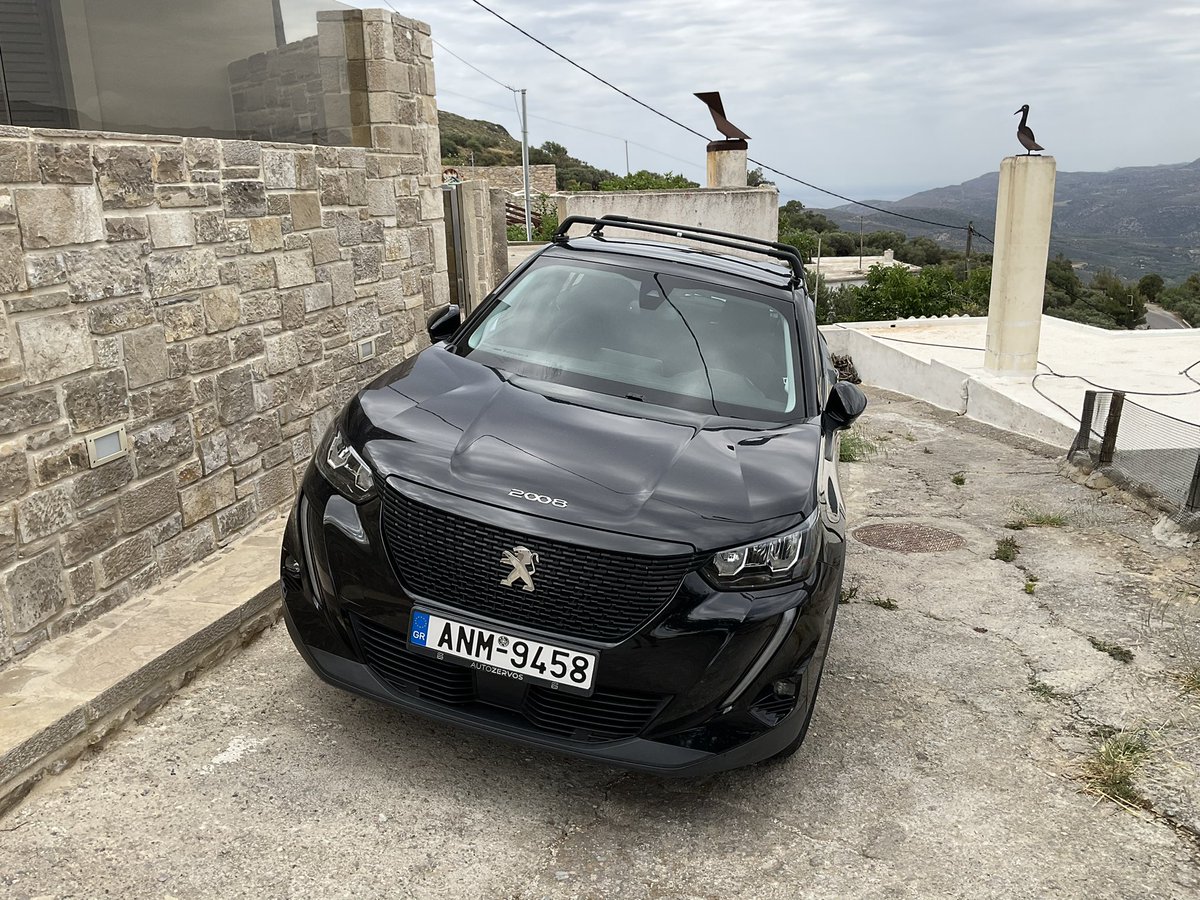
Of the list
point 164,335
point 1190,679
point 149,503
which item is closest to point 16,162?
point 164,335

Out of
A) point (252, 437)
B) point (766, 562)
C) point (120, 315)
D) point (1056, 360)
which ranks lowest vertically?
point (1056, 360)

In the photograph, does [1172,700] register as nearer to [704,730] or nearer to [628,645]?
[704,730]

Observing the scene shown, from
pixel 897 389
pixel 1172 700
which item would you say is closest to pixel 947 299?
pixel 897 389

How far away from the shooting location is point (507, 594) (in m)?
2.95

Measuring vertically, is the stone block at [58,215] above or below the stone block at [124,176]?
below

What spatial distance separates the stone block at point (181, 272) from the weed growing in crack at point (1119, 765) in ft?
13.7

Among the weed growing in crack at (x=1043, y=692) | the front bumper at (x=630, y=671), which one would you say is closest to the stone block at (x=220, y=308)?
the front bumper at (x=630, y=671)

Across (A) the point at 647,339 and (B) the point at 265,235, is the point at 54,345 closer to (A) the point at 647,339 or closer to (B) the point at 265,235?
(B) the point at 265,235

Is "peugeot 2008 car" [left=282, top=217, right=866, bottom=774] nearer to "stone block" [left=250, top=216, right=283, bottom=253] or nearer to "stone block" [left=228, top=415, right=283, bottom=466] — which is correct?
"stone block" [left=228, top=415, right=283, bottom=466]

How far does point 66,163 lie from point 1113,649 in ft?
16.0

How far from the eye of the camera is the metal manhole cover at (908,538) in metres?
6.14

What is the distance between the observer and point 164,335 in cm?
435

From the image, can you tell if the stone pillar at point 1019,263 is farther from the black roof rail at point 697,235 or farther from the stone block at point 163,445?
the stone block at point 163,445

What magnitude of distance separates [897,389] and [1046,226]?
3.35 meters
